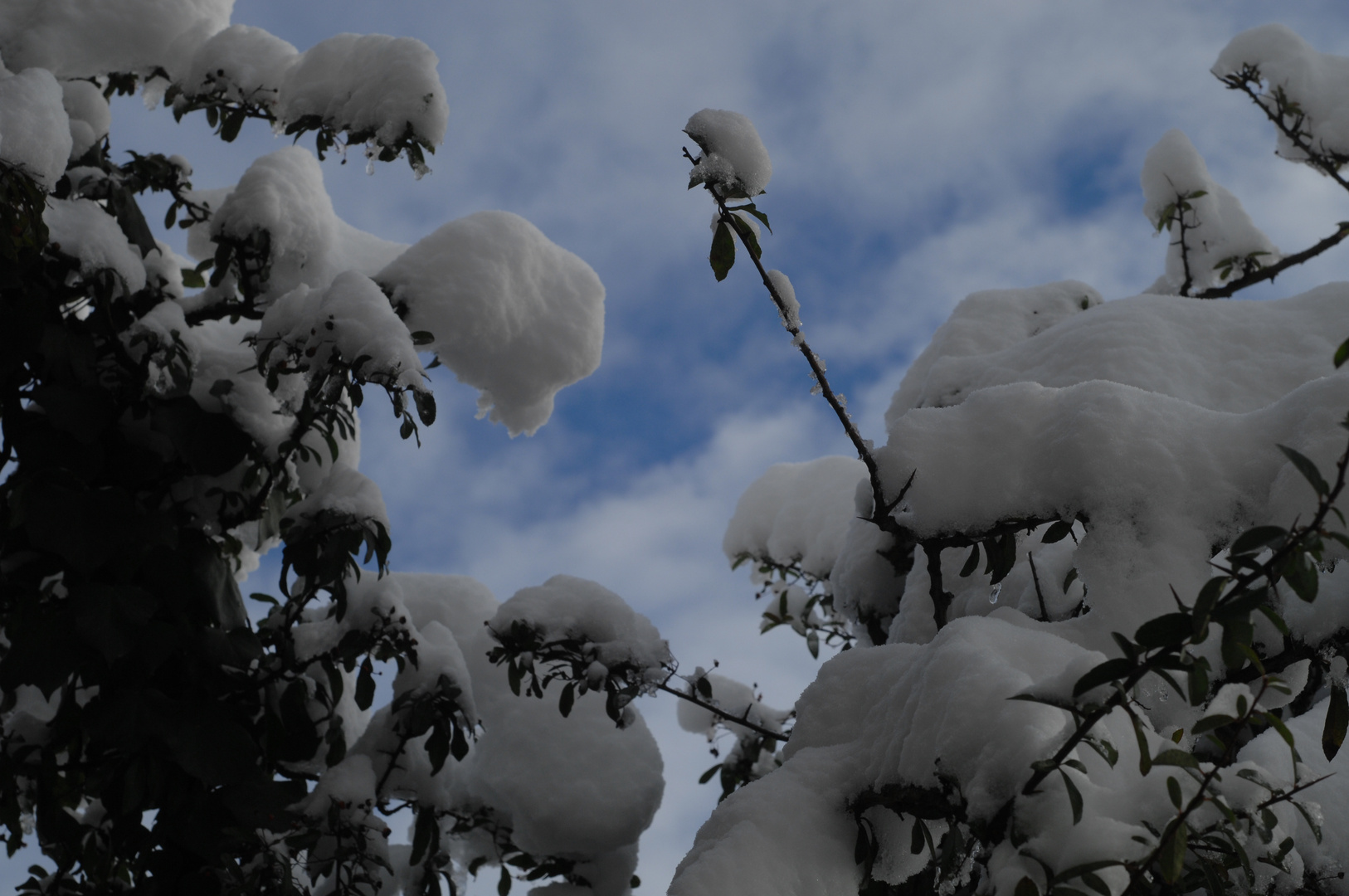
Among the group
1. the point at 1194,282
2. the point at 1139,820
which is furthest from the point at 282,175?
the point at 1194,282

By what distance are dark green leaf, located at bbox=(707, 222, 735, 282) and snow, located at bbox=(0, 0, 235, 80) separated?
Answer: 2.00 metres

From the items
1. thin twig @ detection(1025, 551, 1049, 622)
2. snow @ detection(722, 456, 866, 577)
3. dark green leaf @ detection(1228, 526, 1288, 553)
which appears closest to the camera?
dark green leaf @ detection(1228, 526, 1288, 553)

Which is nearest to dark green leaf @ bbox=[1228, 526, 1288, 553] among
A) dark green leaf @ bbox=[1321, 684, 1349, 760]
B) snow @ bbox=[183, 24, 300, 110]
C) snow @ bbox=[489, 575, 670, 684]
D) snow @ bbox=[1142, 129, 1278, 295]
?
dark green leaf @ bbox=[1321, 684, 1349, 760]

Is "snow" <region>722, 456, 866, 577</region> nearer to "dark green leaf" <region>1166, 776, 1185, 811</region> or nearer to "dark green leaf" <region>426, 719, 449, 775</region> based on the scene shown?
"dark green leaf" <region>426, 719, 449, 775</region>

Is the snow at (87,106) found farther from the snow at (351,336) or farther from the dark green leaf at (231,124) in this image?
the snow at (351,336)

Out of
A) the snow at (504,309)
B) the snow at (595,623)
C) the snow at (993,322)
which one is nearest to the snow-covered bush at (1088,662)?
the snow at (595,623)

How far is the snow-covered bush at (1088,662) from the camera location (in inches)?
24.1

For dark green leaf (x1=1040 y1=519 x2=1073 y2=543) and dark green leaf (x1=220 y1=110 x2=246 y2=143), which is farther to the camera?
dark green leaf (x1=220 y1=110 x2=246 y2=143)

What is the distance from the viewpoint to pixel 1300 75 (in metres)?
2.55

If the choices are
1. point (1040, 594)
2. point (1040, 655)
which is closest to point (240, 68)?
point (1040, 594)

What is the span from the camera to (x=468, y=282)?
1984 millimetres

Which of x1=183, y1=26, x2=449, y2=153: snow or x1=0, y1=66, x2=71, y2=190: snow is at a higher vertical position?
x1=183, y1=26, x2=449, y2=153: snow

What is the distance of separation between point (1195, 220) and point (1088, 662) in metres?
2.38

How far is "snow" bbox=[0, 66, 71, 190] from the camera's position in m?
1.48
